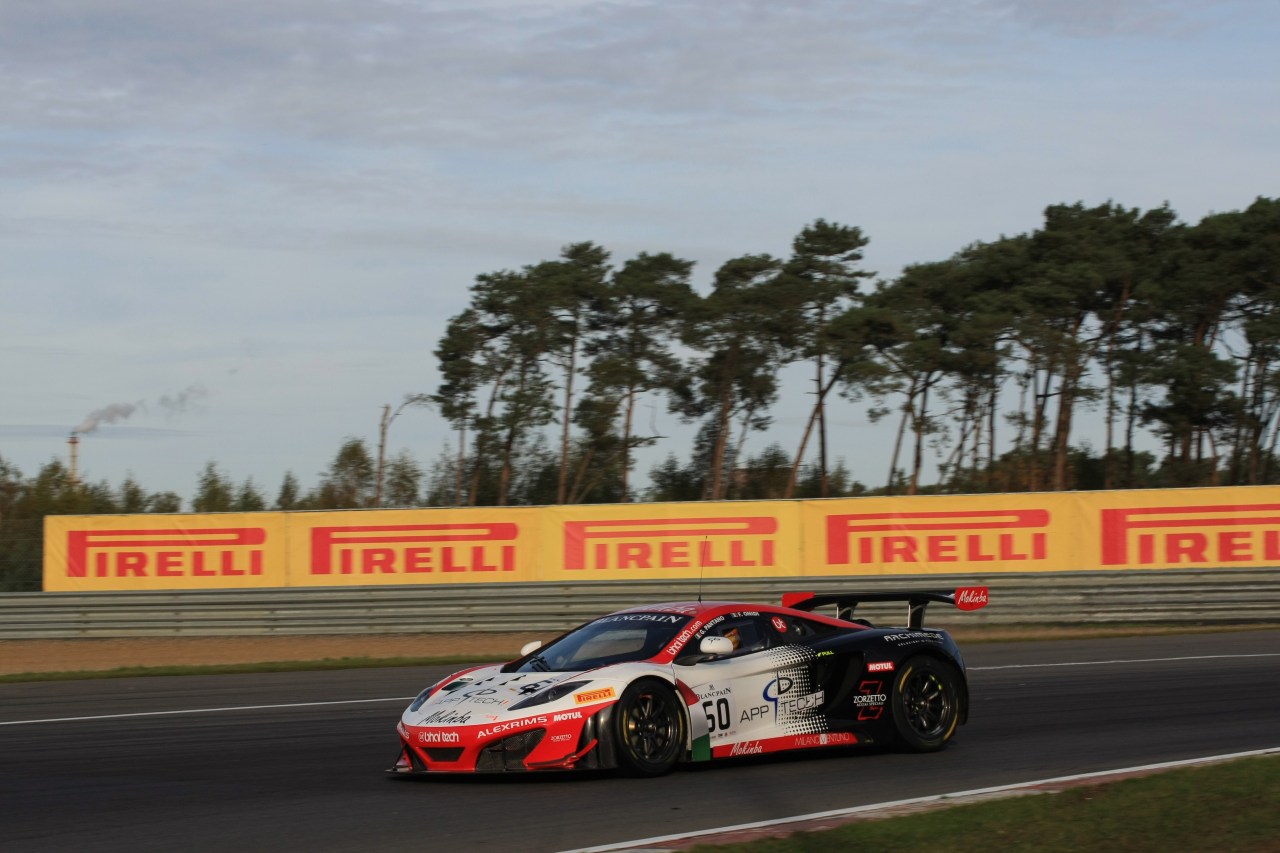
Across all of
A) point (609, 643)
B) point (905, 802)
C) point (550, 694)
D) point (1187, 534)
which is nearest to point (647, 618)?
point (609, 643)

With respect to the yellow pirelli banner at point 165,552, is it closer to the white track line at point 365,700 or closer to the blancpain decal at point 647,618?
the white track line at point 365,700

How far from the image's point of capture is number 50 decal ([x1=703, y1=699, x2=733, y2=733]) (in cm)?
908

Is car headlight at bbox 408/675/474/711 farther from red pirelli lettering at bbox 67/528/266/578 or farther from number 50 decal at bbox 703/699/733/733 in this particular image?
red pirelli lettering at bbox 67/528/266/578

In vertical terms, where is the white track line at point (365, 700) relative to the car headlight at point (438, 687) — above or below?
below

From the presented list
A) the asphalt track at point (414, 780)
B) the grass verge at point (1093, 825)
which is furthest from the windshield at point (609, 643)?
the grass verge at point (1093, 825)

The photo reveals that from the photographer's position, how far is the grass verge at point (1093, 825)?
634 centimetres

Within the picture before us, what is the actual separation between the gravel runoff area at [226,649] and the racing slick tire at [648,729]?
1057 centimetres

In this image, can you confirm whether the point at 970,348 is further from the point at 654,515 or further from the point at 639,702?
the point at 639,702

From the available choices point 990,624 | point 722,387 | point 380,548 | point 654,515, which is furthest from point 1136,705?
point 722,387

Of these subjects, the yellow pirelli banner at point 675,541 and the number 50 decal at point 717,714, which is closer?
the number 50 decal at point 717,714

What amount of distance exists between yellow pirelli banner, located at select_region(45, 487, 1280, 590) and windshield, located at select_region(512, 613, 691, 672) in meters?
12.4

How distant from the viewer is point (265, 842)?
6969mm

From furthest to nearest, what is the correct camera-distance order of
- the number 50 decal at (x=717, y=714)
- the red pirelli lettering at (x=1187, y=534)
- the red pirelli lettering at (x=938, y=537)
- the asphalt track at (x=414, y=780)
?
the red pirelli lettering at (x=938, y=537), the red pirelli lettering at (x=1187, y=534), the number 50 decal at (x=717, y=714), the asphalt track at (x=414, y=780)

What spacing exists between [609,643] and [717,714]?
91cm
